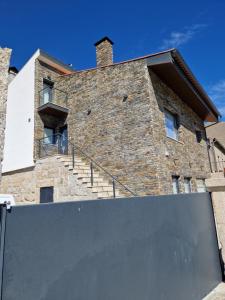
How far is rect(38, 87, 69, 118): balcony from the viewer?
1195 cm

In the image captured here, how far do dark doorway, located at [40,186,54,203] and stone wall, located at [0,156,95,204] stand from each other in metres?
0.17

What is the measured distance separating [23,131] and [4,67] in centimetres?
751

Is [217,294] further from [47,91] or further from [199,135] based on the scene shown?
[47,91]

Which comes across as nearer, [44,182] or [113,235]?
[113,235]

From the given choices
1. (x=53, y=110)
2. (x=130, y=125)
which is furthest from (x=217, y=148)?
(x=53, y=110)

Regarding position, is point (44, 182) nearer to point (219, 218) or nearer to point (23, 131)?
point (23, 131)

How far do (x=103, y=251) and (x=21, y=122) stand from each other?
1114 cm

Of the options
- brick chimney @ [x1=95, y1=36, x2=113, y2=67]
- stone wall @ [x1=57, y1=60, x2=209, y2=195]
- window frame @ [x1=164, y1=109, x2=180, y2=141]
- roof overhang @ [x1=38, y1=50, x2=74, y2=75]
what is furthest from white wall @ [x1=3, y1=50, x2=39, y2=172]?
window frame @ [x1=164, y1=109, x2=180, y2=141]

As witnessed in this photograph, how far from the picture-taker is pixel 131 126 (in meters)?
9.66

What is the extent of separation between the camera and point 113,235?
10.2 ft

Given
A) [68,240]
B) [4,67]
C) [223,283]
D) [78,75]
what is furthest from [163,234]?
[78,75]

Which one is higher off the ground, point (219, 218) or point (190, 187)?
point (190, 187)

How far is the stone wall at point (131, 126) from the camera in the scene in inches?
355

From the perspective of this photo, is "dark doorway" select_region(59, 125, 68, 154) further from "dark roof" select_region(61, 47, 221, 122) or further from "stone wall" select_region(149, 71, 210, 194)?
"stone wall" select_region(149, 71, 210, 194)
